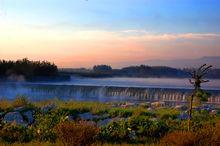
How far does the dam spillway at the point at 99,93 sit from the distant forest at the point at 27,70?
32.1 ft

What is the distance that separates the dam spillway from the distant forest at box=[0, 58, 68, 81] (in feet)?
32.1

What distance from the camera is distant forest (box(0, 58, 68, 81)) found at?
59.2m

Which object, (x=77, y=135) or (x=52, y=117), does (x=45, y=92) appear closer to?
(x=52, y=117)

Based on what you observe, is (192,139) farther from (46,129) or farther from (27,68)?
(27,68)

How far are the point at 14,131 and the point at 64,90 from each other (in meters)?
31.9

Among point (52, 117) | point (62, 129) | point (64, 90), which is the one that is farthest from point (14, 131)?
point (64, 90)

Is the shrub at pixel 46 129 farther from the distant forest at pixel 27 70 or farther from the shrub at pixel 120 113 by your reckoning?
the distant forest at pixel 27 70

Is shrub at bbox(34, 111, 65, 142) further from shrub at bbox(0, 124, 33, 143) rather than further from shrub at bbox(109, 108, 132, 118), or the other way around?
shrub at bbox(109, 108, 132, 118)

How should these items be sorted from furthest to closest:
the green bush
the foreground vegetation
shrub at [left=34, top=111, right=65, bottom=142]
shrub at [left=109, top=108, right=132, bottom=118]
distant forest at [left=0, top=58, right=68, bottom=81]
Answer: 1. distant forest at [left=0, top=58, right=68, bottom=81]
2. shrub at [left=109, top=108, right=132, bottom=118]
3. the green bush
4. shrub at [left=34, top=111, right=65, bottom=142]
5. the foreground vegetation

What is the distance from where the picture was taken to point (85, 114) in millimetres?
25750

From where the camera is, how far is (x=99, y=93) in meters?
44.9

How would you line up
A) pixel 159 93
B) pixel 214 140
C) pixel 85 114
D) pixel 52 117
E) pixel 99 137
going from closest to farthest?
pixel 214 140 < pixel 99 137 < pixel 52 117 < pixel 85 114 < pixel 159 93

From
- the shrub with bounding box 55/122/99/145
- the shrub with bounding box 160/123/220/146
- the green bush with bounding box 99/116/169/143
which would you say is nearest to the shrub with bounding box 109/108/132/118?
the green bush with bounding box 99/116/169/143

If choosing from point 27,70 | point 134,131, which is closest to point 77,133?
point 134,131
